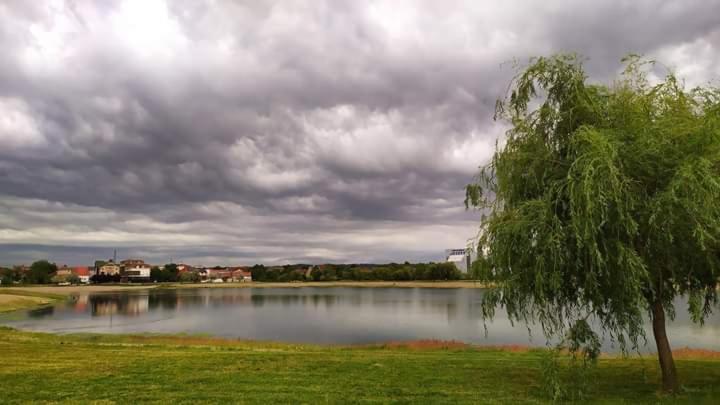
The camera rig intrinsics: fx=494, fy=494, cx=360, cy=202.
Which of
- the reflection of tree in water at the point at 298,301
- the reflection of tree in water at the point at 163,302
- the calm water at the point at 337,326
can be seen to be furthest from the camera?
the reflection of tree in water at the point at 298,301

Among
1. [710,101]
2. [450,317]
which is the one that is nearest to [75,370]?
[710,101]

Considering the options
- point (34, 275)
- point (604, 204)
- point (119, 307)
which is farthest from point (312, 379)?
point (34, 275)

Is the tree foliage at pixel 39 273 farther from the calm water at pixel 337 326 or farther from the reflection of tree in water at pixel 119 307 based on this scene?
the calm water at pixel 337 326

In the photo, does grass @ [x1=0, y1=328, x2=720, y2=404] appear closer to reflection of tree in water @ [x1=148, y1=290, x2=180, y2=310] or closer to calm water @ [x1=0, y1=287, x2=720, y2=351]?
calm water @ [x1=0, y1=287, x2=720, y2=351]

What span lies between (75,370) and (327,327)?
3508 centimetres

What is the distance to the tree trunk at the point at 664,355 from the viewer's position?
1315cm

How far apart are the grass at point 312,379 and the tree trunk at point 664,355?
1.43ft

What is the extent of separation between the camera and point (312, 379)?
15227 mm

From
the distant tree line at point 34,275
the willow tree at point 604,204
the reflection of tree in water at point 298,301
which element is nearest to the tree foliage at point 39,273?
the distant tree line at point 34,275

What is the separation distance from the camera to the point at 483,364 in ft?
60.3

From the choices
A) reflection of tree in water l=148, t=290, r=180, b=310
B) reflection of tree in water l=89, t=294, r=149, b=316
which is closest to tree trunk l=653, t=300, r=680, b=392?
reflection of tree in water l=89, t=294, r=149, b=316

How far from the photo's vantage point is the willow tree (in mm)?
11555

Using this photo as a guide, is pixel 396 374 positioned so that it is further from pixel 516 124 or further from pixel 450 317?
pixel 450 317

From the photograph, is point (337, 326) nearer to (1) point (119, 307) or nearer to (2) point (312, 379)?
(2) point (312, 379)
